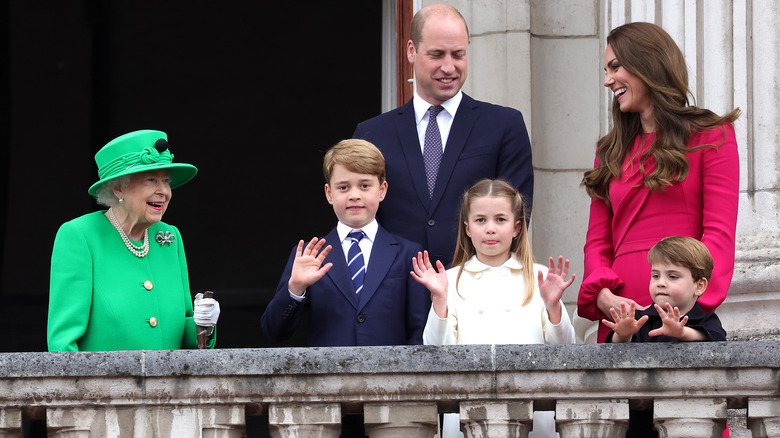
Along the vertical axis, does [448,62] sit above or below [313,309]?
above

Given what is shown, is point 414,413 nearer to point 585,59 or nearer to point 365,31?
point 585,59

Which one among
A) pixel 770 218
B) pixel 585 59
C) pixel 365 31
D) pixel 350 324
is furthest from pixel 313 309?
pixel 365 31

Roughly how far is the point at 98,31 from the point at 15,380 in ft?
31.6

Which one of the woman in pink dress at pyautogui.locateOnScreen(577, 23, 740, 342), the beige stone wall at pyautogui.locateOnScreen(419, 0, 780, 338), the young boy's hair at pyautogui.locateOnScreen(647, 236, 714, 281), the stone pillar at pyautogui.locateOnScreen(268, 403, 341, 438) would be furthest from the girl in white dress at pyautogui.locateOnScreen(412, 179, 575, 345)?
the beige stone wall at pyautogui.locateOnScreen(419, 0, 780, 338)

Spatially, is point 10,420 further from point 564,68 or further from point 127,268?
point 564,68

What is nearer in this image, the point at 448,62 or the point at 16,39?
the point at 448,62

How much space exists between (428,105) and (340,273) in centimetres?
86

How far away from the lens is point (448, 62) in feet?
16.1

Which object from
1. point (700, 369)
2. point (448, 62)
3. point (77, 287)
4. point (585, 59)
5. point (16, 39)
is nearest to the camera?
point (700, 369)

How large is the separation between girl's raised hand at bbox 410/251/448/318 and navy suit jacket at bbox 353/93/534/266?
24.3 inches

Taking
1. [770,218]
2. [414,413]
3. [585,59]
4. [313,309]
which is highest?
[585,59]

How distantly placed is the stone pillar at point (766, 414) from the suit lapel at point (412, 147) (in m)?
1.56

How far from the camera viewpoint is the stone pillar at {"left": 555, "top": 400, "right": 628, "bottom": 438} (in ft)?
11.9

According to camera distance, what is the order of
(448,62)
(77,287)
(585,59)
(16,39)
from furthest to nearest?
1. (16,39)
2. (585,59)
3. (448,62)
4. (77,287)
